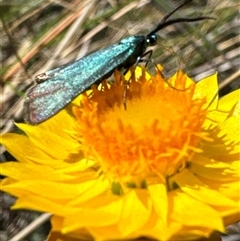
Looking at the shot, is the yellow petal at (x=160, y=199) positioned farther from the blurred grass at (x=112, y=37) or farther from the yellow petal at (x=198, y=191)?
the blurred grass at (x=112, y=37)

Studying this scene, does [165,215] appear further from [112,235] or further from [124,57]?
[124,57]

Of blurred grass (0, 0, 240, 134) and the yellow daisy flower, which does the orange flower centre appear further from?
blurred grass (0, 0, 240, 134)

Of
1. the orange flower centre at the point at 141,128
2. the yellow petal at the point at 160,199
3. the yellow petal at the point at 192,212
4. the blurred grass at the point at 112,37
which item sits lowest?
the yellow petal at the point at 192,212

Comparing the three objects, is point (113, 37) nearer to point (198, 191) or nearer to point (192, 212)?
point (198, 191)

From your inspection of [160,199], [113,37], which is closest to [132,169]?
[160,199]

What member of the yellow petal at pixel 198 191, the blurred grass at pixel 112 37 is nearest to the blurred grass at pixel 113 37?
the blurred grass at pixel 112 37

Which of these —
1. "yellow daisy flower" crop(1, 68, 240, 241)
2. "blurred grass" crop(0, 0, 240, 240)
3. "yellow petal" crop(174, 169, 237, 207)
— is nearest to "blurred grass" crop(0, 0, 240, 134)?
"blurred grass" crop(0, 0, 240, 240)
